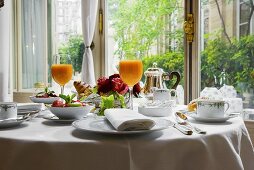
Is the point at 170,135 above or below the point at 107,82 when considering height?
below

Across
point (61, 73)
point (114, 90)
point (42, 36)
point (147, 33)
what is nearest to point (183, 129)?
point (114, 90)

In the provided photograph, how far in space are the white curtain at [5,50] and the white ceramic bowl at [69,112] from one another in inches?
97.8

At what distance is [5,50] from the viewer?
3.45m

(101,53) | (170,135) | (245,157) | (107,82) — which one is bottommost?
Result: (245,157)

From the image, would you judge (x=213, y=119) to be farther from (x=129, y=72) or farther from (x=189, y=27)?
(x=189, y=27)

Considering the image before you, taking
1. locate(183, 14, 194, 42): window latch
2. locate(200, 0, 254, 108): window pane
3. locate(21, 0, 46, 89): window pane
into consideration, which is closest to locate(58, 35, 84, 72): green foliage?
locate(21, 0, 46, 89): window pane

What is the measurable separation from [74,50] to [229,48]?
1635mm

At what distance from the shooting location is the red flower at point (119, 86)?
1441 millimetres

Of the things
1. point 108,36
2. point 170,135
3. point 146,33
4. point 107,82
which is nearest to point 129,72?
point 107,82

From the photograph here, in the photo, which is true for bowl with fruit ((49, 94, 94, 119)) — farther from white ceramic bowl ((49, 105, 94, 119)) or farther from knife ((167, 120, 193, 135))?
knife ((167, 120, 193, 135))

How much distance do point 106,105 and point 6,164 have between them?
457 millimetres

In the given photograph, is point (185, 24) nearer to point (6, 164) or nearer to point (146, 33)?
point (146, 33)

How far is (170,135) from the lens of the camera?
0.96m

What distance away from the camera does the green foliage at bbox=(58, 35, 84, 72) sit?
3.63 meters
